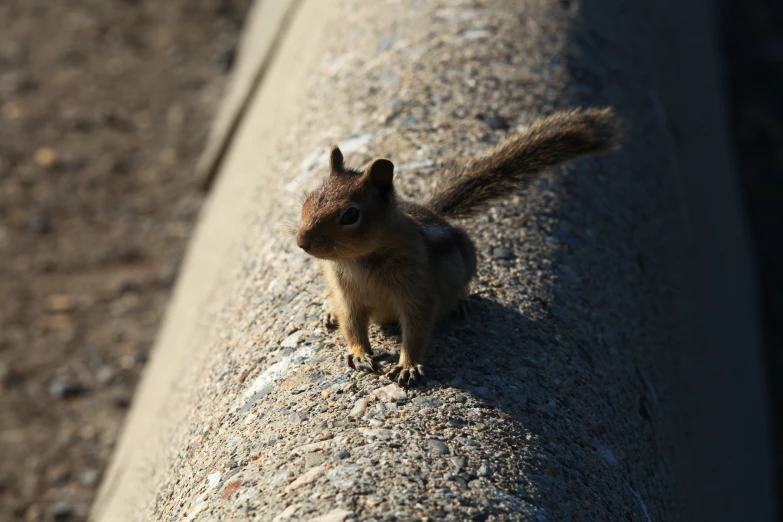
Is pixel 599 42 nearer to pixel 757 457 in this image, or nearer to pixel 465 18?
pixel 465 18

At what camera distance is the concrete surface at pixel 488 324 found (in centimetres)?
225

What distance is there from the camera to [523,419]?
2383mm

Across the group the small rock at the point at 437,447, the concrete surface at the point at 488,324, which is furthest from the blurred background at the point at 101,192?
the small rock at the point at 437,447

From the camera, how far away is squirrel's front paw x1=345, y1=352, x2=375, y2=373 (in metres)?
2.58

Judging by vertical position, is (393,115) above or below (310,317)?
above

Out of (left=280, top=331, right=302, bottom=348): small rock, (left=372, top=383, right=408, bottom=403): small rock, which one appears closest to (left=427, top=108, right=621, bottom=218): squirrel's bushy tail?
(left=280, top=331, right=302, bottom=348): small rock

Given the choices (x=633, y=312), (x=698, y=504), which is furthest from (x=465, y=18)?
(x=698, y=504)

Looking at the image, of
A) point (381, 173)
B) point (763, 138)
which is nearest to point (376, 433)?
point (381, 173)

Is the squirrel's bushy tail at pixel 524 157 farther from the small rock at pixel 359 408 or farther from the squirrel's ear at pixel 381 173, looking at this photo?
the small rock at pixel 359 408

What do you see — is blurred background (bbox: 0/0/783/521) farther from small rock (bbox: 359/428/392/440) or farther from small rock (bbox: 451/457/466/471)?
small rock (bbox: 451/457/466/471)

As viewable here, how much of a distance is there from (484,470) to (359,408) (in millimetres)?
389

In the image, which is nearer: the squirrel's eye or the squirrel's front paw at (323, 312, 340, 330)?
the squirrel's eye

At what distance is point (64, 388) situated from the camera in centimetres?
552

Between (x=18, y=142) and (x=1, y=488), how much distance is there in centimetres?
341
